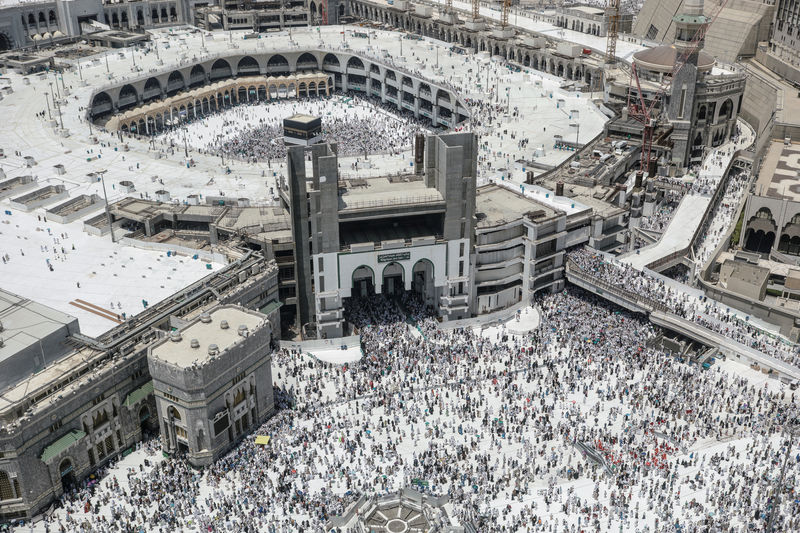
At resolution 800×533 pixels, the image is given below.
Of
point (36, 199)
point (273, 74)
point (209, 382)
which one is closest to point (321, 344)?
point (209, 382)

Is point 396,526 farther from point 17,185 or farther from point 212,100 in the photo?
point 212,100

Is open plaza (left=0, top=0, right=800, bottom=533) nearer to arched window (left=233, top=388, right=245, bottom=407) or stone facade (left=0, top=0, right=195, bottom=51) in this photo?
arched window (left=233, top=388, right=245, bottom=407)

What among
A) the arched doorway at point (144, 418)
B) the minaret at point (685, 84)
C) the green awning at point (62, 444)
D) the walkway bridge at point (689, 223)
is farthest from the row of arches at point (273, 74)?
the green awning at point (62, 444)

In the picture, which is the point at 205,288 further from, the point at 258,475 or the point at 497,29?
the point at 497,29

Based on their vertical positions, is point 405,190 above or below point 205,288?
above

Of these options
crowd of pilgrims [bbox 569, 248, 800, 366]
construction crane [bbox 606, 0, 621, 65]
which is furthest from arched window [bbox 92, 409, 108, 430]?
construction crane [bbox 606, 0, 621, 65]

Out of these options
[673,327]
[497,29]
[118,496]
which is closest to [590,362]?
[673,327]

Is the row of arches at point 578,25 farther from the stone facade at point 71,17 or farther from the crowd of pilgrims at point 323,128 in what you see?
the stone facade at point 71,17
